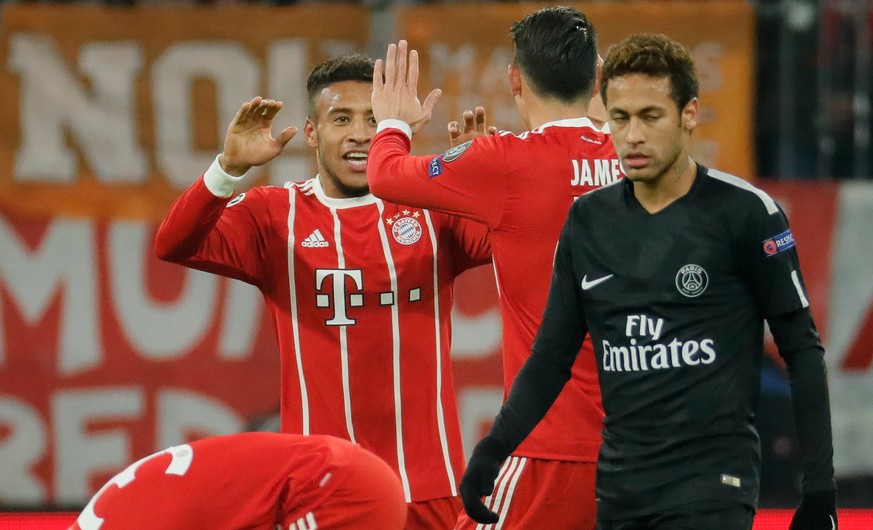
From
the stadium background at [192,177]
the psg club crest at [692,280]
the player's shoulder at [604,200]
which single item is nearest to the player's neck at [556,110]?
the player's shoulder at [604,200]

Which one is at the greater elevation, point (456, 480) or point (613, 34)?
point (613, 34)

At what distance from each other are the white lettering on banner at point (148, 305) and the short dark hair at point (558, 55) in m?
4.02

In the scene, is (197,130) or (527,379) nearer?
(527,379)

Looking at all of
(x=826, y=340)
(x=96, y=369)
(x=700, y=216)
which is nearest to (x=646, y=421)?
(x=700, y=216)

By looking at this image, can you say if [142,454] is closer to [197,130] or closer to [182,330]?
[182,330]

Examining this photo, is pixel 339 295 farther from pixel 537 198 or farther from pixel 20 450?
pixel 20 450

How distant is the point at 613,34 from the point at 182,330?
274cm

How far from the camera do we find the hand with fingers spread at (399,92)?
3.71 meters

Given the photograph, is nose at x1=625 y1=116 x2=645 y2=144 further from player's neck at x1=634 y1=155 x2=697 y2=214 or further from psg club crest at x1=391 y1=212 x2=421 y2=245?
psg club crest at x1=391 y1=212 x2=421 y2=245

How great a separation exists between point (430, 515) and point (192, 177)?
3.73 meters

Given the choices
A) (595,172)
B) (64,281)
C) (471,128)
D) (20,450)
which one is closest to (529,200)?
(595,172)

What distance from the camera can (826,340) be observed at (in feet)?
23.0

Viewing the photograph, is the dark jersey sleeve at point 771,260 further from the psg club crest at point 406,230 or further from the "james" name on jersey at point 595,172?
the psg club crest at point 406,230

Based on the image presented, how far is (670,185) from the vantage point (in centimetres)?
301
